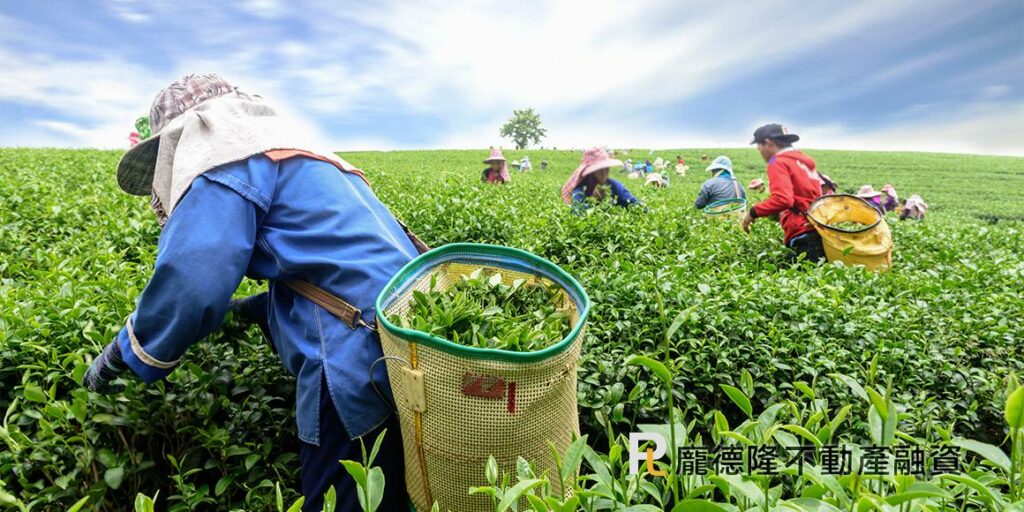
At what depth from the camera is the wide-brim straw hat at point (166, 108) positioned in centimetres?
170

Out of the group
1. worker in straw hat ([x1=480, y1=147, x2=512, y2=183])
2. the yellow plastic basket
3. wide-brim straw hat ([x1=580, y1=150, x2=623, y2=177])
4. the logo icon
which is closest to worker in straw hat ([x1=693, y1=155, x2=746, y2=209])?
wide-brim straw hat ([x1=580, y1=150, x2=623, y2=177])

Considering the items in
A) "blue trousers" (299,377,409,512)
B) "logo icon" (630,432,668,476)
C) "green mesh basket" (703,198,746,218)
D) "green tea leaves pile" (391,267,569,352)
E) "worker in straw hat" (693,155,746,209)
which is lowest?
"blue trousers" (299,377,409,512)

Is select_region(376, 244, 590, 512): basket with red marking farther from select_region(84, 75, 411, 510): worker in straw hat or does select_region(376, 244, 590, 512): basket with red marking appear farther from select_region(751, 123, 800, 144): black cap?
select_region(751, 123, 800, 144): black cap

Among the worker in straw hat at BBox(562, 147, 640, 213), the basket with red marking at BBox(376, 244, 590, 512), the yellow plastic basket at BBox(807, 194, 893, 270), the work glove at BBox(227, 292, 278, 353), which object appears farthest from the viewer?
the worker in straw hat at BBox(562, 147, 640, 213)

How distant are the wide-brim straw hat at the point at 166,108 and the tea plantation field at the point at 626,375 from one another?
0.54 meters

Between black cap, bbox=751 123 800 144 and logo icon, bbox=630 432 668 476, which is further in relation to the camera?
black cap, bbox=751 123 800 144

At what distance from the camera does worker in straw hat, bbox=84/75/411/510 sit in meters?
1.38

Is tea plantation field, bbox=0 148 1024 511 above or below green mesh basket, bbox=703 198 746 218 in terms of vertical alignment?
below

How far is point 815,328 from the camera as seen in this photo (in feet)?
8.64

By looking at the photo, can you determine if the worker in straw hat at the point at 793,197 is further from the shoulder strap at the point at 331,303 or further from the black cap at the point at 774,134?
the shoulder strap at the point at 331,303

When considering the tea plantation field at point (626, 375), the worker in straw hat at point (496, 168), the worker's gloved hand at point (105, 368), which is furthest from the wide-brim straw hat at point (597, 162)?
the worker's gloved hand at point (105, 368)

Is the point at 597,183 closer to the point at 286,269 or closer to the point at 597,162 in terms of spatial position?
the point at 597,162

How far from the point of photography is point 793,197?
4.59m

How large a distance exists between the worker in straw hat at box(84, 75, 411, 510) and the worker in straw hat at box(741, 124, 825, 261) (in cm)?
384
